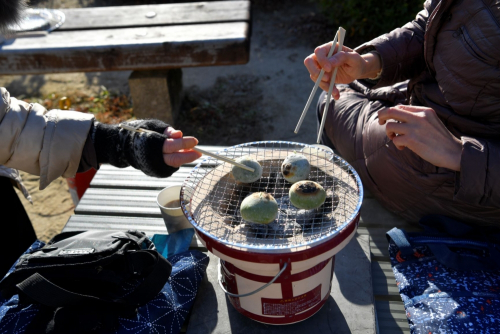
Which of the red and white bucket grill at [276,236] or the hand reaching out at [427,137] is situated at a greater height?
the hand reaching out at [427,137]

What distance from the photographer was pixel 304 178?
175 cm

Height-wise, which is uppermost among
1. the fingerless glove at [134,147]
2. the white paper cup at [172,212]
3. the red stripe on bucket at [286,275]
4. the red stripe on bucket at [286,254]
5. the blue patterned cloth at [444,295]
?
the fingerless glove at [134,147]

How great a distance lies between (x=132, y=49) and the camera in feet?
11.9

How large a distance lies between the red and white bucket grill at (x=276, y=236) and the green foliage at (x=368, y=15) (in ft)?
14.2

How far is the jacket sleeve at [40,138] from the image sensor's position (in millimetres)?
1885

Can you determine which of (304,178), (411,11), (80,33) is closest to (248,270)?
(304,178)

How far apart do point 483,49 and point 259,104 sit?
11.2 feet

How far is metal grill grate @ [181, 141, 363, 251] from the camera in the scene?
1.49m

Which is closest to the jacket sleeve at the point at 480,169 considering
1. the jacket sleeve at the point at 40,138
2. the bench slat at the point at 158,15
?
the jacket sleeve at the point at 40,138

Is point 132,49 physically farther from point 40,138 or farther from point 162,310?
point 162,310

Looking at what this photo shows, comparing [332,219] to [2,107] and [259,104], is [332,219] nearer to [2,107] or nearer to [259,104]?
[2,107]

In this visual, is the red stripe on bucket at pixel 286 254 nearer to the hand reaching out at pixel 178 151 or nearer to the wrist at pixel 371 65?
the hand reaching out at pixel 178 151

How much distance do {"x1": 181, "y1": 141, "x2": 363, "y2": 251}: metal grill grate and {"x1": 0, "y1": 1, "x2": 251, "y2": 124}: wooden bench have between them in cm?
183

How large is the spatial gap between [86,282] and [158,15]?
307 cm
